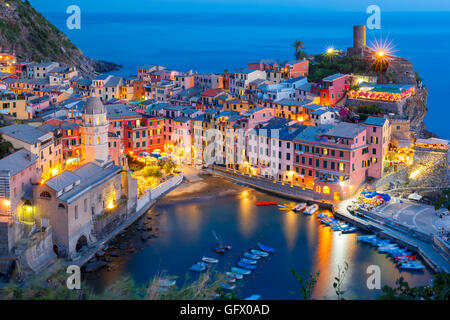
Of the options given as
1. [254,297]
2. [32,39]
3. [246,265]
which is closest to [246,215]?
[246,265]

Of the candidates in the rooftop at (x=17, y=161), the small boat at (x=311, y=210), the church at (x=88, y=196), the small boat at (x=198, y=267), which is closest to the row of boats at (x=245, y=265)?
the small boat at (x=198, y=267)

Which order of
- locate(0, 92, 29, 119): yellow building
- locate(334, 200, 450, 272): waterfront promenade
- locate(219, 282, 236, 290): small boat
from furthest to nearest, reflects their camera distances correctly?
locate(0, 92, 29, 119): yellow building → locate(334, 200, 450, 272): waterfront promenade → locate(219, 282, 236, 290): small boat

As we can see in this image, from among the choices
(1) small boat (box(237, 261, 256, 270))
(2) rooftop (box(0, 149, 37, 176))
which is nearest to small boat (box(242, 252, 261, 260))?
(1) small boat (box(237, 261, 256, 270))

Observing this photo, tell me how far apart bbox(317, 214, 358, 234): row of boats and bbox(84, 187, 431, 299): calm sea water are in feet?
0.83

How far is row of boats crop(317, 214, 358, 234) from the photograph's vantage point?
23.5 m

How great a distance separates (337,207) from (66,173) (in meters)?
11.4

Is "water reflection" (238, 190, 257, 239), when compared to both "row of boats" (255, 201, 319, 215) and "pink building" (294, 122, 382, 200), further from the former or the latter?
"pink building" (294, 122, 382, 200)

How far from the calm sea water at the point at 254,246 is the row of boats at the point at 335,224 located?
0.83 ft

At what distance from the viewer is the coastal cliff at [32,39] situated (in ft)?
183

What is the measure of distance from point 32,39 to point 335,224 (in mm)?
44592

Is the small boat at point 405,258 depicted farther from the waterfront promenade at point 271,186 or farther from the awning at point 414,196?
the awning at point 414,196

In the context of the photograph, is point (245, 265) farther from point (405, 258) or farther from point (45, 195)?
Result: point (45, 195)

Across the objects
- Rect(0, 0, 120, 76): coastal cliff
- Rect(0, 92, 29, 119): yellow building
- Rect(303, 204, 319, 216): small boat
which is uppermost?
Rect(0, 0, 120, 76): coastal cliff

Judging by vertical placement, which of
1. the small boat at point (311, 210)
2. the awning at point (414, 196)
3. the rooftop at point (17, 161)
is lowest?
the small boat at point (311, 210)
